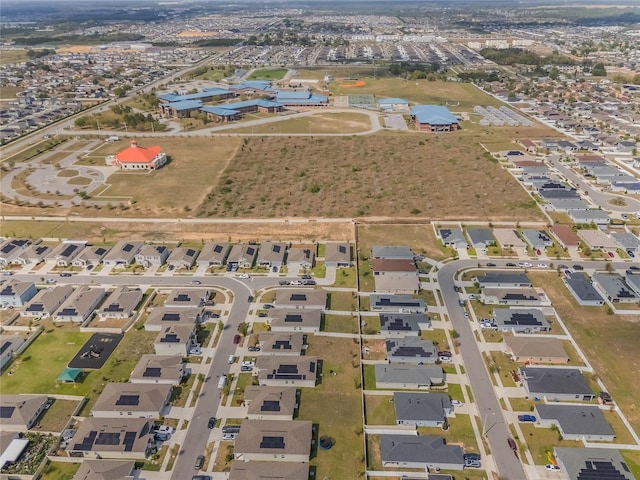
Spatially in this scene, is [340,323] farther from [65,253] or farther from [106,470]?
[65,253]

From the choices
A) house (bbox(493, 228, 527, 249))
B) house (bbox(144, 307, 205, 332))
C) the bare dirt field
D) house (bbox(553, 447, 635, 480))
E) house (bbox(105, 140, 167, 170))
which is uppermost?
house (bbox(105, 140, 167, 170))

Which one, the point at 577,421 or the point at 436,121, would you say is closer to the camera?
the point at 577,421

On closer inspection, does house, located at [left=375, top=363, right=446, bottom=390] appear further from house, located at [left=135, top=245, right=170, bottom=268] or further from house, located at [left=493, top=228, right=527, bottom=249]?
house, located at [left=135, top=245, right=170, bottom=268]

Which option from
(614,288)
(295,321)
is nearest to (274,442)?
(295,321)

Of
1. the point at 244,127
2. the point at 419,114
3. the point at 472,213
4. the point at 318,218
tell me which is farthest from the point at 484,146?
the point at 244,127

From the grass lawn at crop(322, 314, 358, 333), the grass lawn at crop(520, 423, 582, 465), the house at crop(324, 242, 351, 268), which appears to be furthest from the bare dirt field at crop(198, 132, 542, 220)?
the grass lawn at crop(520, 423, 582, 465)

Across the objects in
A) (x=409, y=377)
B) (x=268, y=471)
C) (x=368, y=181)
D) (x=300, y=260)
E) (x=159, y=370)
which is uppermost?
(x=368, y=181)
